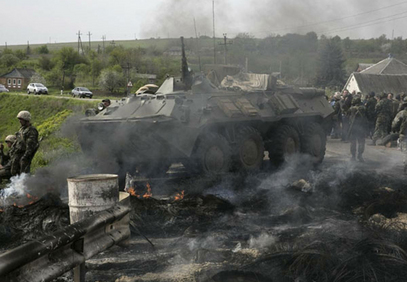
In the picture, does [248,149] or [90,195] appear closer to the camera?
[90,195]

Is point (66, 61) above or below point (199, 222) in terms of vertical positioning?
above

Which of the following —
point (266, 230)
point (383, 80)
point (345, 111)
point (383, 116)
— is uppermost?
point (383, 80)

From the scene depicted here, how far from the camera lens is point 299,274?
4984 mm

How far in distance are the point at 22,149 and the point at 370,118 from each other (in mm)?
12341

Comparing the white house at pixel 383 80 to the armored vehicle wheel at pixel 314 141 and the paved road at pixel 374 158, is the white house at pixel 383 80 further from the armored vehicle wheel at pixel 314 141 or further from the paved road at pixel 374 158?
the armored vehicle wheel at pixel 314 141

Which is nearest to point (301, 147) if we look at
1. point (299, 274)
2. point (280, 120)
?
point (280, 120)

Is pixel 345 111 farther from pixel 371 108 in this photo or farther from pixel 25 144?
pixel 25 144

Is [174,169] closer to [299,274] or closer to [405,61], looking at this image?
[299,274]

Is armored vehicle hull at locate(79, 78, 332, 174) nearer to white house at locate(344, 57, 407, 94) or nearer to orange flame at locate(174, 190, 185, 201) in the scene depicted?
orange flame at locate(174, 190, 185, 201)

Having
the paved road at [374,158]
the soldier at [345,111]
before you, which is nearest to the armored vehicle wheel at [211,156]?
the paved road at [374,158]

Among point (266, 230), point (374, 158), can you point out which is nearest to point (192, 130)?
point (266, 230)

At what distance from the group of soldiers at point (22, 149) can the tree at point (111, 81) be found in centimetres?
5649

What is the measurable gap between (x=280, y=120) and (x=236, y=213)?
196 inches

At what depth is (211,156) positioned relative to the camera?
10484 millimetres
